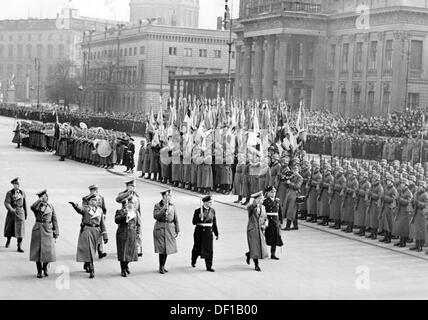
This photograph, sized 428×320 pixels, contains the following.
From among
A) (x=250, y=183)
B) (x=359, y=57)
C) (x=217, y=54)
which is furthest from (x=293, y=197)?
(x=217, y=54)

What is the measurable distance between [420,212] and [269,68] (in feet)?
168

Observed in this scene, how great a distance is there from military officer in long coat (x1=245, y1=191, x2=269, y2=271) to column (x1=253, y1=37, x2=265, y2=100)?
182 feet

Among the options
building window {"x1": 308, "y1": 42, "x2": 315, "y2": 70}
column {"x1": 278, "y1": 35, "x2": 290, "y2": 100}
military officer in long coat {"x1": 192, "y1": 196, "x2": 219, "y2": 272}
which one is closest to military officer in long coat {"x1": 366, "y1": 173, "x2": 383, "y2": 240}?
military officer in long coat {"x1": 192, "y1": 196, "x2": 219, "y2": 272}

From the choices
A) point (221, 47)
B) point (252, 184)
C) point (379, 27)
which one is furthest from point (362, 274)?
point (221, 47)

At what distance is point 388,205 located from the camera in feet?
64.6

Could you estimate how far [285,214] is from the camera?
21688 mm

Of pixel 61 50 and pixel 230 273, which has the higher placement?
pixel 61 50

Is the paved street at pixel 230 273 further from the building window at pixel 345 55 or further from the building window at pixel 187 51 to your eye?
the building window at pixel 187 51

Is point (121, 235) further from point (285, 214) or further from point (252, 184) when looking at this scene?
point (252, 184)

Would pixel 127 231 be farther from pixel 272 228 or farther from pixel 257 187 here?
pixel 257 187

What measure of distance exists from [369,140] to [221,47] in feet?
203

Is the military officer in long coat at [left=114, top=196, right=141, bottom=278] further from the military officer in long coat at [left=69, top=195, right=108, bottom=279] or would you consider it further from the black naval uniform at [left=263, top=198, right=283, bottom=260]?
the black naval uniform at [left=263, top=198, right=283, bottom=260]

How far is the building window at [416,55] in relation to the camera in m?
57.1

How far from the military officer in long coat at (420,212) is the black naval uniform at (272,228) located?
3.37 metres
